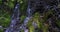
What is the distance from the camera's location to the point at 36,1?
2.99m

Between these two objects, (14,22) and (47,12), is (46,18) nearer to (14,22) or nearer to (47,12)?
(47,12)

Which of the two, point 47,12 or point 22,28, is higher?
point 47,12

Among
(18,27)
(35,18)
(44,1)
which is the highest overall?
(44,1)

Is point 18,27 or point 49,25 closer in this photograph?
point 49,25

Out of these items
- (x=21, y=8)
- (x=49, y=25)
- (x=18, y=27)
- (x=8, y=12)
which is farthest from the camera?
(x=8, y=12)

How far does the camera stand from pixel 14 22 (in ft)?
10.2

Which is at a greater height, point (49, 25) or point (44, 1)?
point (44, 1)

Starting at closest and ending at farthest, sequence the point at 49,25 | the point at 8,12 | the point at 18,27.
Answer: the point at 49,25, the point at 18,27, the point at 8,12

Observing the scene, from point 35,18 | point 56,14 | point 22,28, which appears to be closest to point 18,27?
point 22,28

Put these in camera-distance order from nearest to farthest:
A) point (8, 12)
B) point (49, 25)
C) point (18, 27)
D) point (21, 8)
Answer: point (49, 25)
point (18, 27)
point (21, 8)
point (8, 12)

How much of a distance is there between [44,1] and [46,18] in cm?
39

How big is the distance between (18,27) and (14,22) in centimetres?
22

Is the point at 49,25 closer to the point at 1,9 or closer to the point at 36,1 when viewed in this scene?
the point at 36,1

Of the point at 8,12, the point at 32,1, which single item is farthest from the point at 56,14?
the point at 8,12
